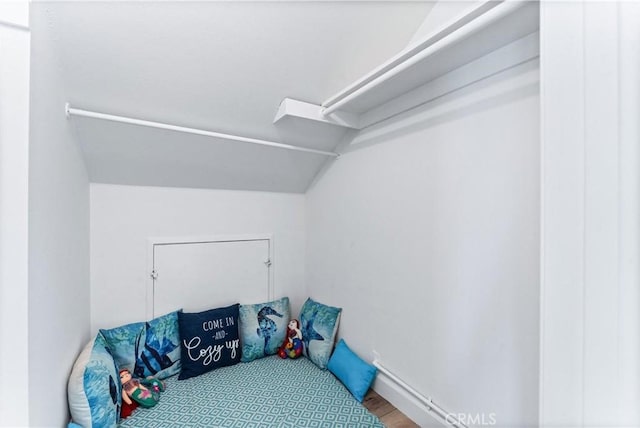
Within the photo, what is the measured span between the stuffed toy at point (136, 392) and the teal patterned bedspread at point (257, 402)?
5cm

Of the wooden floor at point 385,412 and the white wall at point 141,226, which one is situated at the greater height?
the white wall at point 141,226

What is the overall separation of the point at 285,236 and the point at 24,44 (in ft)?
6.85

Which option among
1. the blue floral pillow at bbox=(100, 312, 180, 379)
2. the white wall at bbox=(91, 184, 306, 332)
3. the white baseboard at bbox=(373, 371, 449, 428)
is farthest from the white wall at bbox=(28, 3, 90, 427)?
the white baseboard at bbox=(373, 371, 449, 428)

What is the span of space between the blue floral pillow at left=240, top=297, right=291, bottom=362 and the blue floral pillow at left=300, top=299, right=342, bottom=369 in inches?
7.8

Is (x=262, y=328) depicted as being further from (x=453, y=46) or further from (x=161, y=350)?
(x=453, y=46)

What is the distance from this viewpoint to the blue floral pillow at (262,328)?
2.34m

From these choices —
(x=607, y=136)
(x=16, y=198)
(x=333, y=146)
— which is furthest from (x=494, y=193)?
(x=16, y=198)

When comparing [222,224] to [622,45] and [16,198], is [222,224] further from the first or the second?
[622,45]

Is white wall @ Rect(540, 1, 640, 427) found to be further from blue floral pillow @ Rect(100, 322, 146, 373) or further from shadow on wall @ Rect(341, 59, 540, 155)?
blue floral pillow @ Rect(100, 322, 146, 373)

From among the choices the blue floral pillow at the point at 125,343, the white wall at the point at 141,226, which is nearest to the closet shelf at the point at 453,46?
the white wall at the point at 141,226

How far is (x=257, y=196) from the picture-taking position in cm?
264

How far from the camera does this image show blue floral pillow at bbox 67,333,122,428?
4.54 ft

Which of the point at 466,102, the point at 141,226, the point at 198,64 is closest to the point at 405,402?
the point at 466,102

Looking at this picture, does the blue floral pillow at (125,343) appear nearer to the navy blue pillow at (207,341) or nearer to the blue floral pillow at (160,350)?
the blue floral pillow at (160,350)
